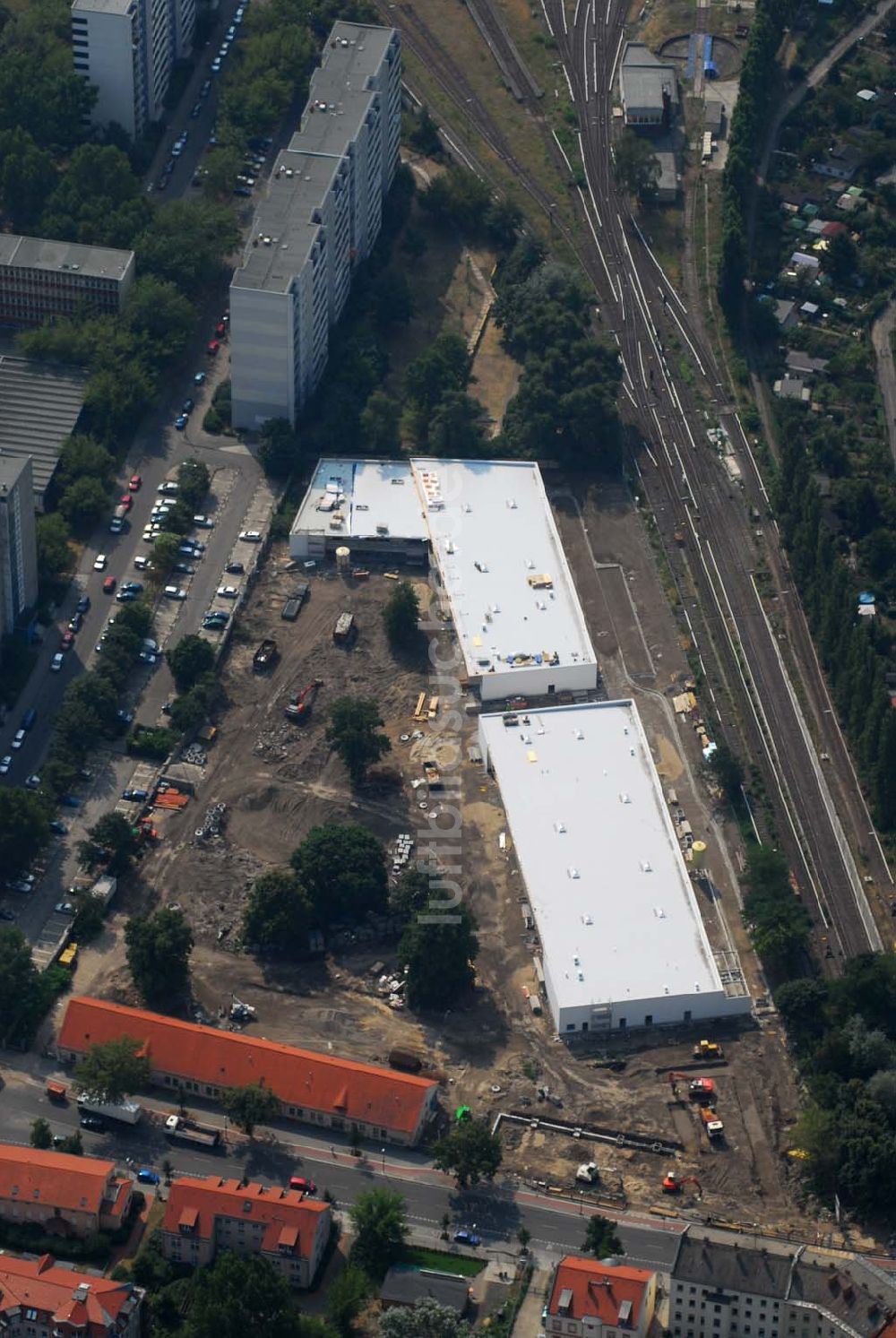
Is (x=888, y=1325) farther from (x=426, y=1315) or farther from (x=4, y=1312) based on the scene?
(x=4, y=1312)

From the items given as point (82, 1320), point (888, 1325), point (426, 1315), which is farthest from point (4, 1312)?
point (888, 1325)

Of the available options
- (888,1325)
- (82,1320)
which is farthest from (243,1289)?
(888,1325)

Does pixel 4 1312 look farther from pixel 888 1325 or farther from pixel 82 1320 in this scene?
pixel 888 1325

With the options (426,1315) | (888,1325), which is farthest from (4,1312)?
(888,1325)

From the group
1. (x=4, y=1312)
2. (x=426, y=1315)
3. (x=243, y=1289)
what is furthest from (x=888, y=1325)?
(x=4, y=1312)

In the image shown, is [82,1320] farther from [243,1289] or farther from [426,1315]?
[426,1315]
